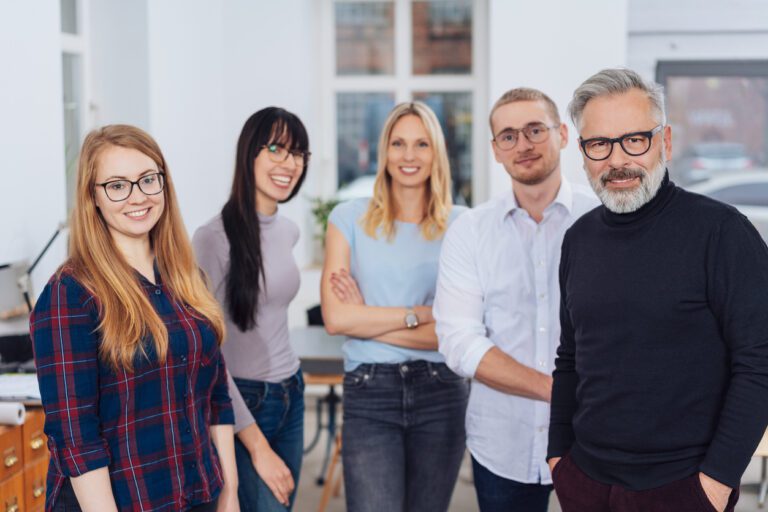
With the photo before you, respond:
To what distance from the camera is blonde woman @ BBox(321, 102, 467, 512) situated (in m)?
2.69

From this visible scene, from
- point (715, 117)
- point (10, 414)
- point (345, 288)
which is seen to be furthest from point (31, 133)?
point (715, 117)

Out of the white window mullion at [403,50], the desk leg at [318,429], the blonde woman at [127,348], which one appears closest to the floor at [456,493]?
the desk leg at [318,429]

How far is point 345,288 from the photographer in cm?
284

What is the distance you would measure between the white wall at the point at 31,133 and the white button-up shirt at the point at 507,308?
Result: 1.81m

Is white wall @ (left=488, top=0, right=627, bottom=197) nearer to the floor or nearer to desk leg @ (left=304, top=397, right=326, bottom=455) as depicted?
desk leg @ (left=304, top=397, right=326, bottom=455)

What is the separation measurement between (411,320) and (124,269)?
981 mm

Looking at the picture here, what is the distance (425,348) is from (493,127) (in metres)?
0.70

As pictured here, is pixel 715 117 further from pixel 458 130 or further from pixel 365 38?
pixel 365 38

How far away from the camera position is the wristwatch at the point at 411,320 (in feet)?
8.93

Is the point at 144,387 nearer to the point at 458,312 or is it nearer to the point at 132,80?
the point at 458,312

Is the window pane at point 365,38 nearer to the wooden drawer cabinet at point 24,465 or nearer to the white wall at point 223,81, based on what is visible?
the white wall at point 223,81

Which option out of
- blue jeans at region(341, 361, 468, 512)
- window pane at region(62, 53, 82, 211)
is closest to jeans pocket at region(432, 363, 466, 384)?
blue jeans at region(341, 361, 468, 512)

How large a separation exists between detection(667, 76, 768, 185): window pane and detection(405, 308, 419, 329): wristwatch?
454 centimetres

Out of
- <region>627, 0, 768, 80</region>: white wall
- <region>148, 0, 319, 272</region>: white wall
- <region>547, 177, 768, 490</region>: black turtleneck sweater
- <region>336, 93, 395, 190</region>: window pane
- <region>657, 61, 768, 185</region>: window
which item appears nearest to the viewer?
<region>547, 177, 768, 490</region>: black turtleneck sweater
